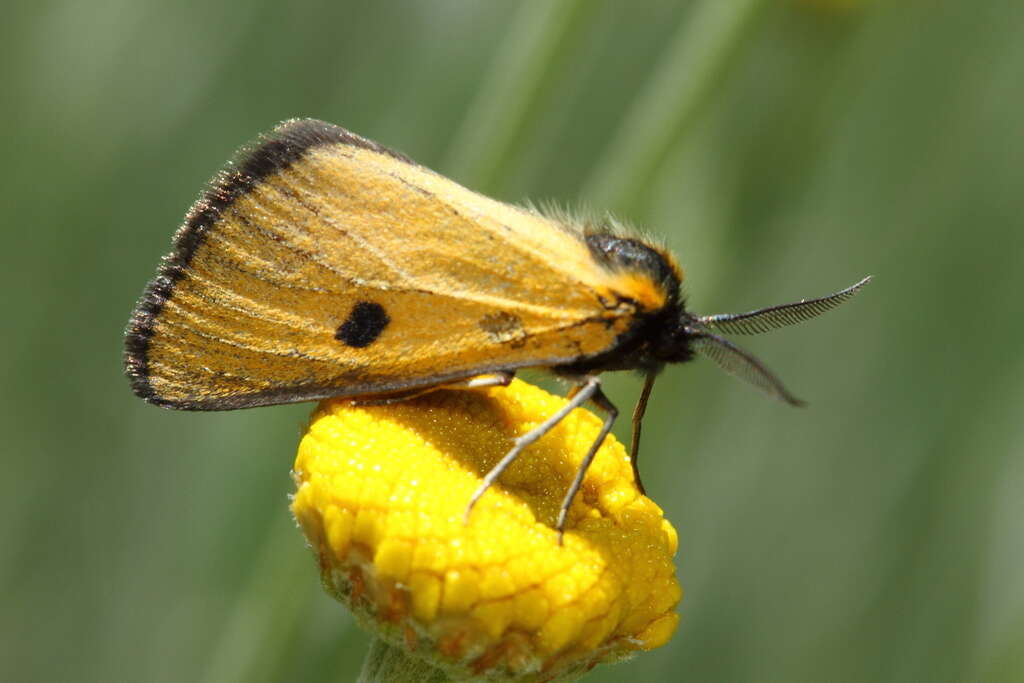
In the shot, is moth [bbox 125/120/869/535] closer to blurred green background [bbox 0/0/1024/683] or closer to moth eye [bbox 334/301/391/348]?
moth eye [bbox 334/301/391/348]

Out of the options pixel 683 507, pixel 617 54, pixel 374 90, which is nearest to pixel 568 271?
pixel 683 507

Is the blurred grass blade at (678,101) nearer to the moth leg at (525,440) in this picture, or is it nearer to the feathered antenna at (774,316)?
the feathered antenna at (774,316)

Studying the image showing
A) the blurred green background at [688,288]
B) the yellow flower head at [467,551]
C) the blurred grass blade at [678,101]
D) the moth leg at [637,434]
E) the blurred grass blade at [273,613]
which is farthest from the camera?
the blurred green background at [688,288]

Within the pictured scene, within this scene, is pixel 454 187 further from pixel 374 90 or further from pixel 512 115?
pixel 374 90

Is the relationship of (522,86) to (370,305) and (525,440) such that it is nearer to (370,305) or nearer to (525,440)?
(370,305)

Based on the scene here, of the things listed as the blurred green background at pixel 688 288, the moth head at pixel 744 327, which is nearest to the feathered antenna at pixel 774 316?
the moth head at pixel 744 327

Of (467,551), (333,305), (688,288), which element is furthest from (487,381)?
(688,288)
